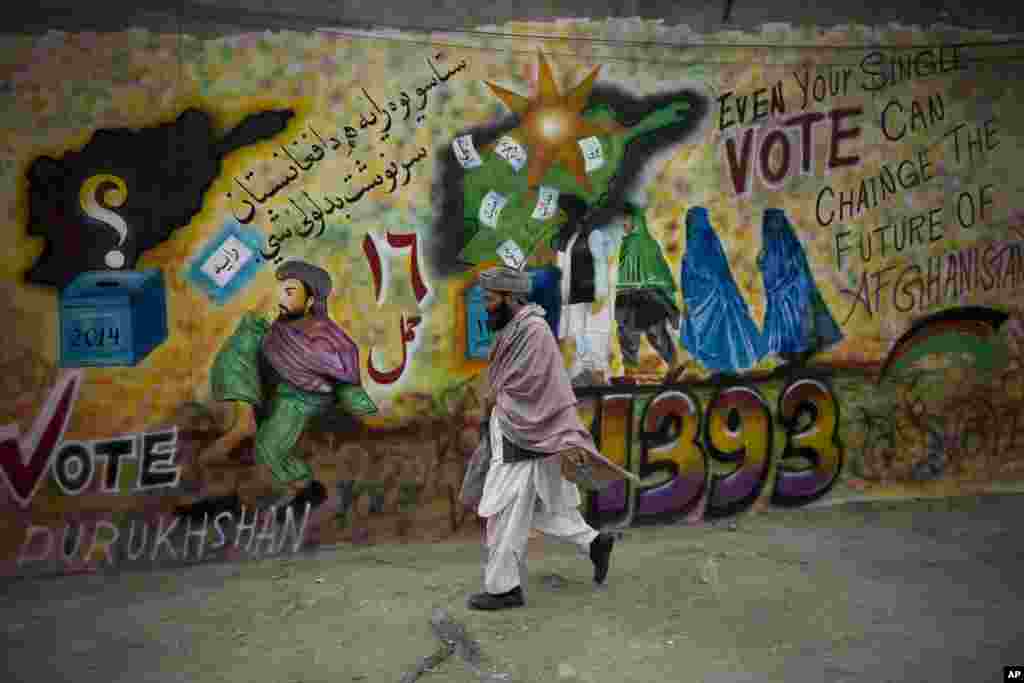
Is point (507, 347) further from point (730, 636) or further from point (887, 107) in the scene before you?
point (887, 107)

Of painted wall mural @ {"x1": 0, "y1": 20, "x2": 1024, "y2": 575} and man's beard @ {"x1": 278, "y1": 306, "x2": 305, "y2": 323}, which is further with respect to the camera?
man's beard @ {"x1": 278, "y1": 306, "x2": 305, "y2": 323}

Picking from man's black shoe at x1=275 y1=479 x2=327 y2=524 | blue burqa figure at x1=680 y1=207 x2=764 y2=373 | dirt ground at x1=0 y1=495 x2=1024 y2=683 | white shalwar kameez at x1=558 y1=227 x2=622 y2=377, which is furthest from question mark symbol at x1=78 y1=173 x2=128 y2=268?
blue burqa figure at x1=680 y1=207 x2=764 y2=373

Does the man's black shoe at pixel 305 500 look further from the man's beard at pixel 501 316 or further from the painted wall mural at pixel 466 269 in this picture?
the man's beard at pixel 501 316

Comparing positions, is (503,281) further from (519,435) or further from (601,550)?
(601,550)

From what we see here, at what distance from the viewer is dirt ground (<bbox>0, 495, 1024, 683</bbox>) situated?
4.54 meters

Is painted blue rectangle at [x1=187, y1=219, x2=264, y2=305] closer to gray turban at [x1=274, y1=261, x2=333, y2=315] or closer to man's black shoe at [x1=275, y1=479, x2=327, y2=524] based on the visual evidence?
gray turban at [x1=274, y1=261, x2=333, y2=315]

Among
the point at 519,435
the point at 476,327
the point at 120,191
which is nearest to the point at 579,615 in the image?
the point at 519,435

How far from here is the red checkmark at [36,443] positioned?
5.48 metres

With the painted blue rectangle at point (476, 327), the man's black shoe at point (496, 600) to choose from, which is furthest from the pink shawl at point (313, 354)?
the man's black shoe at point (496, 600)

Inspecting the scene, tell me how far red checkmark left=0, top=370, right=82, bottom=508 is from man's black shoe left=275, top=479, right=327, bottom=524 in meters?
1.24

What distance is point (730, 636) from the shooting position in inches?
193

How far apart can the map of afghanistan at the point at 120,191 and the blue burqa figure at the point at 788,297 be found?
3.29m

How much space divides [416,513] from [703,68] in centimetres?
325

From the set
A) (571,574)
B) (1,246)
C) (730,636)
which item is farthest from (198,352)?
(730,636)
